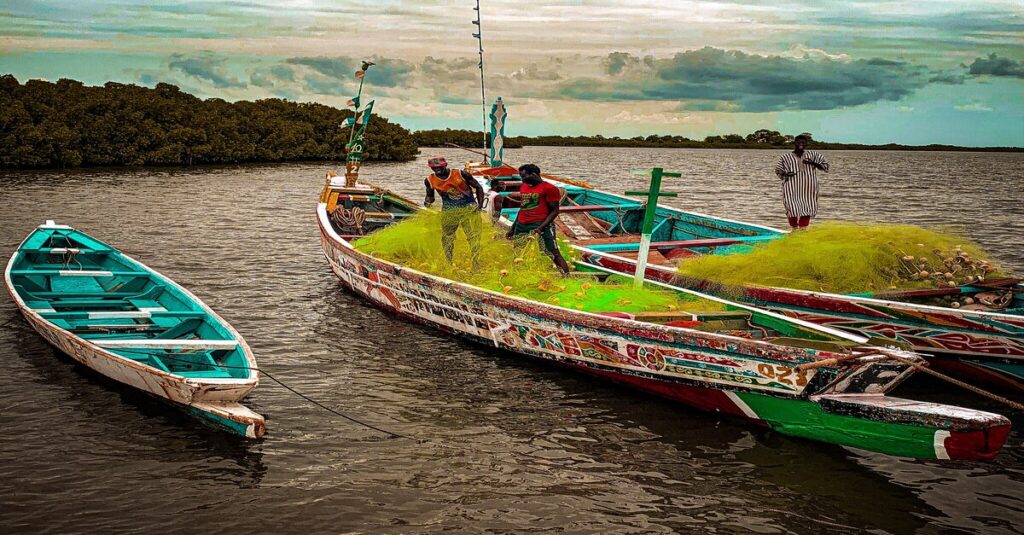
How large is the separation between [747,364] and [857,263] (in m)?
3.74

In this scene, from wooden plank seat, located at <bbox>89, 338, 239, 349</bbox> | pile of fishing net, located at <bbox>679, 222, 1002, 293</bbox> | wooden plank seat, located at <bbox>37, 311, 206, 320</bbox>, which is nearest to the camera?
wooden plank seat, located at <bbox>89, 338, 239, 349</bbox>

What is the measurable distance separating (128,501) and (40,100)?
217ft

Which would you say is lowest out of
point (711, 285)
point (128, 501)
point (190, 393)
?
point (128, 501)

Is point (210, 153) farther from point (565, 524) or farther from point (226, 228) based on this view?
point (565, 524)

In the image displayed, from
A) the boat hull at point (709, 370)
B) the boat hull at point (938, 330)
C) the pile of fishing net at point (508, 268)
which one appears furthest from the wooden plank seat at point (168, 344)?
the boat hull at point (938, 330)

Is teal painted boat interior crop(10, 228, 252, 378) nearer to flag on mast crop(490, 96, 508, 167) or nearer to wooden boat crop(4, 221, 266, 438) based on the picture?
wooden boat crop(4, 221, 266, 438)

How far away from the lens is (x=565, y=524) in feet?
24.8

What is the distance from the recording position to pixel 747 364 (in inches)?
346

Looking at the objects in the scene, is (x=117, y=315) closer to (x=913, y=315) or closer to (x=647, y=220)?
(x=647, y=220)

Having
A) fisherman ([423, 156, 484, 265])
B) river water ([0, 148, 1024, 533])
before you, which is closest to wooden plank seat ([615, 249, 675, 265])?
fisherman ([423, 156, 484, 265])

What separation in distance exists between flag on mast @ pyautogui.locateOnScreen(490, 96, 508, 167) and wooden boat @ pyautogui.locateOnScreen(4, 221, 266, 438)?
10.3 m

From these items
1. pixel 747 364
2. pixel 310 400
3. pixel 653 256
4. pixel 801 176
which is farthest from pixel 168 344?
pixel 801 176

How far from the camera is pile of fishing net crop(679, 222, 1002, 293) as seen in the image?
1149cm

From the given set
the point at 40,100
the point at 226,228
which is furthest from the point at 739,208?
the point at 40,100
